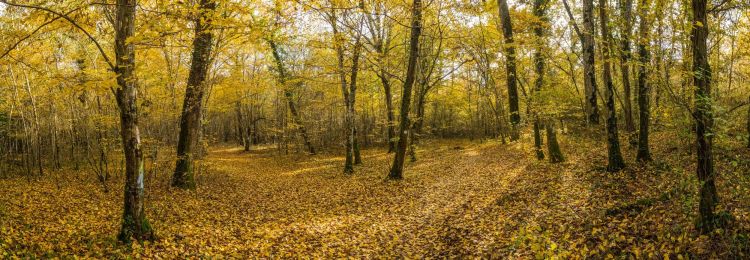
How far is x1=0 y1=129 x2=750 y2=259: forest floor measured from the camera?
5730mm

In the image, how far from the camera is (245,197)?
12.4 meters

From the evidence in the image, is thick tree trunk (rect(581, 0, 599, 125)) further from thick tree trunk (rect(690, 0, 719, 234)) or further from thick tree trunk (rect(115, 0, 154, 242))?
thick tree trunk (rect(115, 0, 154, 242))

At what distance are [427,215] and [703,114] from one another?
5.74 m

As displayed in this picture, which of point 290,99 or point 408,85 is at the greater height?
point 290,99

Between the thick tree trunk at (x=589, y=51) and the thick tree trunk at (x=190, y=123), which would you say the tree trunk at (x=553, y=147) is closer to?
the thick tree trunk at (x=589, y=51)

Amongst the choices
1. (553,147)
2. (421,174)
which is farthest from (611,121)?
(421,174)

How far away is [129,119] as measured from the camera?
19.9ft

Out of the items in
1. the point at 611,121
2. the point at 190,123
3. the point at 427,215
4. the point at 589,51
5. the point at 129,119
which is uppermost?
the point at 589,51

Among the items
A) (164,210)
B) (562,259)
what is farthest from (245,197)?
(562,259)

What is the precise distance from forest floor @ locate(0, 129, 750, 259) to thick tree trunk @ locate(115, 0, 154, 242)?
0.46 meters

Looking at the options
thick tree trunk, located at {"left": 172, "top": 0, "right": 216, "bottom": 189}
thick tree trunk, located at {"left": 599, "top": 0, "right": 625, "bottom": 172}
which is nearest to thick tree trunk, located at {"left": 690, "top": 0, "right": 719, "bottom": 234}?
thick tree trunk, located at {"left": 599, "top": 0, "right": 625, "bottom": 172}

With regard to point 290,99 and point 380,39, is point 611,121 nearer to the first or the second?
point 380,39

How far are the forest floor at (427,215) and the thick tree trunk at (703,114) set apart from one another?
27cm

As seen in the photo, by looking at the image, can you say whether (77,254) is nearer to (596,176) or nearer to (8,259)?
(8,259)
